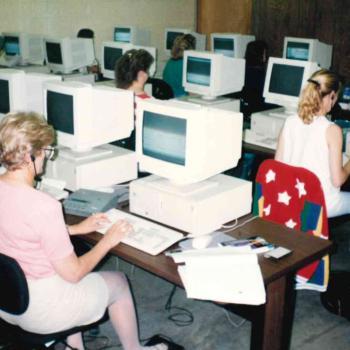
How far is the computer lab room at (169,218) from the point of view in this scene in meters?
1.84

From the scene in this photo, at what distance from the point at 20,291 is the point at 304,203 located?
1.38 meters

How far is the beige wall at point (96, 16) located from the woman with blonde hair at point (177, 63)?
9.12 feet

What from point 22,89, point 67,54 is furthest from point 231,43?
point 22,89

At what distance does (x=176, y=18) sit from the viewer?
9.02 m

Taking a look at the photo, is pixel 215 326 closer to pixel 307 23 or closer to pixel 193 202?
pixel 193 202

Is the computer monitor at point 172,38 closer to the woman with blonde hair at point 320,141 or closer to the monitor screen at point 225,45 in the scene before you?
the monitor screen at point 225,45

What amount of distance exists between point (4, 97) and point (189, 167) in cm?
164

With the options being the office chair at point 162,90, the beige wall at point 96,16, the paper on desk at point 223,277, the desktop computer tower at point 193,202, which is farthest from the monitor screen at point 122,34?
the paper on desk at point 223,277

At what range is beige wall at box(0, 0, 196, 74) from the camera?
7383mm

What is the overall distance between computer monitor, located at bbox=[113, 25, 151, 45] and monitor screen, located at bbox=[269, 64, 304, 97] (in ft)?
14.0

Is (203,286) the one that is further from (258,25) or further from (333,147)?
(258,25)

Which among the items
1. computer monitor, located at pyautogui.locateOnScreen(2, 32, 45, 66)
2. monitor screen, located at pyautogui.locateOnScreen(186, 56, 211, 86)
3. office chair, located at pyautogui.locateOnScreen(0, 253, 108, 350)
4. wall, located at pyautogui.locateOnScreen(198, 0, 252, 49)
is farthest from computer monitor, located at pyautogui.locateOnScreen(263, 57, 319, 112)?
wall, located at pyautogui.locateOnScreen(198, 0, 252, 49)

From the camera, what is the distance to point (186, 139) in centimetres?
223

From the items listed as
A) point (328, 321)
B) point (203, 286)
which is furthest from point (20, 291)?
point (328, 321)
